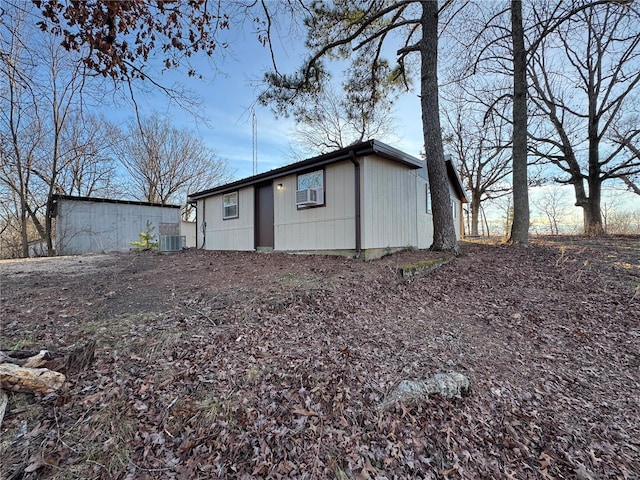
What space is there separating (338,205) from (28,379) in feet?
18.9

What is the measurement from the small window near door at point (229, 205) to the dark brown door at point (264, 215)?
40.8 inches

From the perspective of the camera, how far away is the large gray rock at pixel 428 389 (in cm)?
243

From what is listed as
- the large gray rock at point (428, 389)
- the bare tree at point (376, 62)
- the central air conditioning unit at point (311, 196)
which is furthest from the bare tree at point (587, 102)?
the large gray rock at point (428, 389)

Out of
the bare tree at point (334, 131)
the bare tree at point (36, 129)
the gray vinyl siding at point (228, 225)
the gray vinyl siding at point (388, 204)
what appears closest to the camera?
the bare tree at point (36, 129)

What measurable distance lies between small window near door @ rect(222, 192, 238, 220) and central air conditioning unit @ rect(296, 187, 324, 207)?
3.27 metres

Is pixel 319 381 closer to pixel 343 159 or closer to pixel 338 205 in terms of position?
pixel 338 205

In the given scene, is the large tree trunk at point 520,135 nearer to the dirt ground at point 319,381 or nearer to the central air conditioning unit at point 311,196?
the dirt ground at point 319,381

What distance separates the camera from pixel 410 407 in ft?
7.79

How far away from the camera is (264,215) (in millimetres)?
8836

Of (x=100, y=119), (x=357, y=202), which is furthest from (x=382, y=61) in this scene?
(x=100, y=119)

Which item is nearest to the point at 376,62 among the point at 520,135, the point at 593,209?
the point at 520,135

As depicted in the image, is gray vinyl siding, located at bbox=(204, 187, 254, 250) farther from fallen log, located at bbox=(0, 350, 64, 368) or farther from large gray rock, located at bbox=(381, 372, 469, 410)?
large gray rock, located at bbox=(381, 372, 469, 410)

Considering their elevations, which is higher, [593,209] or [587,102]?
[587,102]

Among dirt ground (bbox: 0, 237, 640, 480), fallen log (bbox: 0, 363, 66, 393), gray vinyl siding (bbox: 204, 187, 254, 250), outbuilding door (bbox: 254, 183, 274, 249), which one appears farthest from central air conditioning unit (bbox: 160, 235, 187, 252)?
fallen log (bbox: 0, 363, 66, 393)
